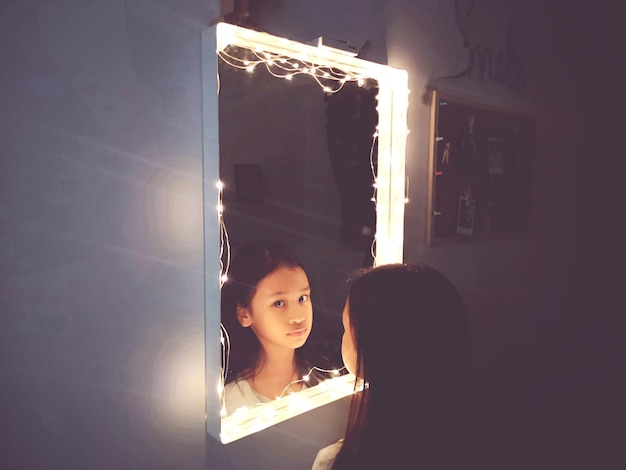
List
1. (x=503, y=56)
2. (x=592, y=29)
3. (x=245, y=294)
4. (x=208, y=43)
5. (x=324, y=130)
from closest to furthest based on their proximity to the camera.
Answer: (x=208, y=43), (x=245, y=294), (x=324, y=130), (x=503, y=56), (x=592, y=29)

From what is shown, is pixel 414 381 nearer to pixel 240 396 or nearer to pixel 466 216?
pixel 240 396

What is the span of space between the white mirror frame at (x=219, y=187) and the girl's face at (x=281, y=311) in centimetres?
15

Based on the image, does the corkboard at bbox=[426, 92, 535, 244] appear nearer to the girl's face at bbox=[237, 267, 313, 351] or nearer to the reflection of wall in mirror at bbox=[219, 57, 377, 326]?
the reflection of wall in mirror at bbox=[219, 57, 377, 326]

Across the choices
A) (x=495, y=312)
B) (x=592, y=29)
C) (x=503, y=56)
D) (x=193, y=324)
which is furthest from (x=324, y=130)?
(x=592, y=29)

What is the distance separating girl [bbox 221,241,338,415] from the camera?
3.55ft

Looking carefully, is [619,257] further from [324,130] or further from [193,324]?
[193,324]

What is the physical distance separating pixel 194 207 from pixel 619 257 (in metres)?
2.74

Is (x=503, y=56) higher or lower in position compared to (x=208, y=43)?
higher

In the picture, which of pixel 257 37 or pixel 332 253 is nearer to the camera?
pixel 257 37

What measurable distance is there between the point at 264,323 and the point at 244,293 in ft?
0.34

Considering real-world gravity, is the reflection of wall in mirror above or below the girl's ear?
above

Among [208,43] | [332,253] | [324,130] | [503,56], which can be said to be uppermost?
[503,56]

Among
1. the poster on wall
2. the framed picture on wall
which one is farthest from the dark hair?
the poster on wall

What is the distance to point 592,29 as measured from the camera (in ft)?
8.44
